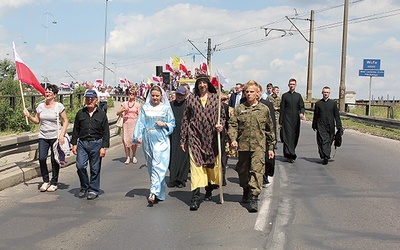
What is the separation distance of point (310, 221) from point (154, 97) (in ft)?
9.64

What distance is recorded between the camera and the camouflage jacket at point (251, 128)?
24.5 feet

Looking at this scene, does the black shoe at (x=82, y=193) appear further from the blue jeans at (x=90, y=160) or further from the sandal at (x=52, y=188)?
the sandal at (x=52, y=188)

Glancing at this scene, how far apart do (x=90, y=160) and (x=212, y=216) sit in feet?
7.80

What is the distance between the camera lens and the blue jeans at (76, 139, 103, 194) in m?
8.28

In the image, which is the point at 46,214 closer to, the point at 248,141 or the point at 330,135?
the point at 248,141

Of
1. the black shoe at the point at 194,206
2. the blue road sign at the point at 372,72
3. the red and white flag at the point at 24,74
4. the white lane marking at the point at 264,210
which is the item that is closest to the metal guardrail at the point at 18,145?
the red and white flag at the point at 24,74

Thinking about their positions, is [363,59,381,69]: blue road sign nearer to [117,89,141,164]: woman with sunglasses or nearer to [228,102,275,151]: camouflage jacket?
[117,89,141,164]: woman with sunglasses

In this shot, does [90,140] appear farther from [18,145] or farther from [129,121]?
[129,121]

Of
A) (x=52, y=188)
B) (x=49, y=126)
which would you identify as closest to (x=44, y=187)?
(x=52, y=188)

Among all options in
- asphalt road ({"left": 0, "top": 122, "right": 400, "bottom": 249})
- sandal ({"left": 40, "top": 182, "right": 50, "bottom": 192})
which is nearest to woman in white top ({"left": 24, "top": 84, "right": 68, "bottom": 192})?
sandal ({"left": 40, "top": 182, "right": 50, "bottom": 192})

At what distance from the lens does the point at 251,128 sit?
7480 millimetres

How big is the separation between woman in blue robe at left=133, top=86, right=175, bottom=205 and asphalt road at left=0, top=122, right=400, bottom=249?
48cm

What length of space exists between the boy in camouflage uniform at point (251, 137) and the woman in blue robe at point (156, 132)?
110 centimetres

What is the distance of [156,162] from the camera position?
7.98 m
